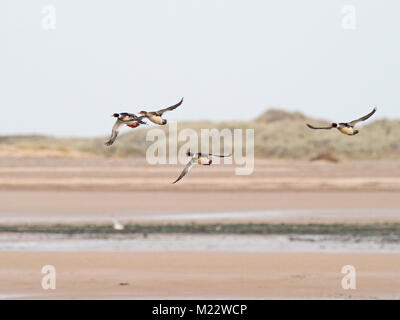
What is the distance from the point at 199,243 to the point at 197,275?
13.0 ft

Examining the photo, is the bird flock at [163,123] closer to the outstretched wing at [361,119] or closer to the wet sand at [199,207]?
the outstretched wing at [361,119]

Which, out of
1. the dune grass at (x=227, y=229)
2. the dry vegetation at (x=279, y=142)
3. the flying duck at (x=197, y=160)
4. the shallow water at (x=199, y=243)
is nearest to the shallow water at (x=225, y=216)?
the dune grass at (x=227, y=229)

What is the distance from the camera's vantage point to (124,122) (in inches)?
385

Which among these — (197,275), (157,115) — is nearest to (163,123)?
(157,115)

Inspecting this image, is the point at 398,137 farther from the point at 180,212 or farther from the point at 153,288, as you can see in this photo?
the point at 153,288

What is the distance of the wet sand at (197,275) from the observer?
17234 millimetres

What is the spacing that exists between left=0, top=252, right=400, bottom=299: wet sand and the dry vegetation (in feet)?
168

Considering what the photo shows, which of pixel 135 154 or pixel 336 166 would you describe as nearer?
pixel 336 166

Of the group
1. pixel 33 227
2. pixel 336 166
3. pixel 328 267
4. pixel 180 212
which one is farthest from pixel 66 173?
pixel 328 267

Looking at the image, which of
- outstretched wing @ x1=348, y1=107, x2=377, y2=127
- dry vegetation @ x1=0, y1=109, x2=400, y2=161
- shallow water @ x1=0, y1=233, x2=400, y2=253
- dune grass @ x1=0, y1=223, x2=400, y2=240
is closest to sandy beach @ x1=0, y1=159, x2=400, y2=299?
shallow water @ x1=0, y1=233, x2=400, y2=253

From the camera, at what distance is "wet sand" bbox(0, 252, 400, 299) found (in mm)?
17234

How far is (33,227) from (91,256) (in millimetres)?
6069

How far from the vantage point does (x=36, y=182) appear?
4362cm

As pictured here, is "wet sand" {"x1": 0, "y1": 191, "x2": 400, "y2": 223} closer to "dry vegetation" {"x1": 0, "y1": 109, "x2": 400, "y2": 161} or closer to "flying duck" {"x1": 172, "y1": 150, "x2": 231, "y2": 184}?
"flying duck" {"x1": 172, "y1": 150, "x2": 231, "y2": 184}
